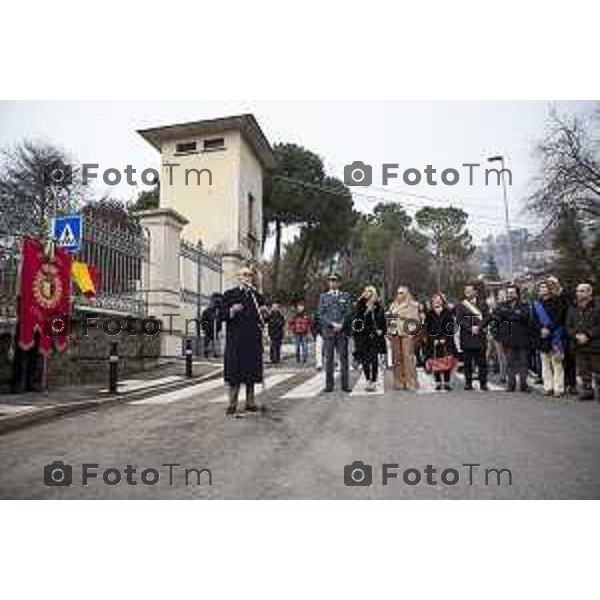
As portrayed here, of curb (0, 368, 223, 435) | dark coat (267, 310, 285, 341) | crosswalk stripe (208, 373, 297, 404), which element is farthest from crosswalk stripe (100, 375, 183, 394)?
dark coat (267, 310, 285, 341)

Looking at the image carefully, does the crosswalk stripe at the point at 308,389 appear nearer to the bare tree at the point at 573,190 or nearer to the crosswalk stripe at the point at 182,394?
the crosswalk stripe at the point at 182,394

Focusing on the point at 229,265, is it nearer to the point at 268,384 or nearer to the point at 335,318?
the point at 268,384

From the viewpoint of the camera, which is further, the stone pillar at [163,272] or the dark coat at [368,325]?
the stone pillar at [163,272]

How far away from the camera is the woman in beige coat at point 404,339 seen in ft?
30.9

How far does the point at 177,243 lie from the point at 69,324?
5.59 m

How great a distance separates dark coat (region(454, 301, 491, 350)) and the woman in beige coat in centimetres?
68

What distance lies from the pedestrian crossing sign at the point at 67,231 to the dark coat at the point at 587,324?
655 centimetres

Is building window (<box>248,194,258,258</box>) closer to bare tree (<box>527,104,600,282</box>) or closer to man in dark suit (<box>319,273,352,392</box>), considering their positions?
man in dark suit (<box>319,273,352,392</box>)

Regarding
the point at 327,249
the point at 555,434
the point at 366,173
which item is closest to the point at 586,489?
the point at 555,434

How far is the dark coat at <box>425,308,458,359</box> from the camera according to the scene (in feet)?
31.2

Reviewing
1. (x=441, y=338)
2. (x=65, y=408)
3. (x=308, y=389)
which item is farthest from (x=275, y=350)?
(x=65, y=408)

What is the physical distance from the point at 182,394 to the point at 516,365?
4756 mm

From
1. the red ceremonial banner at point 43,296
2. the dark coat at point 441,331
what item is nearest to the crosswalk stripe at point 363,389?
the dark coat at point 441,331

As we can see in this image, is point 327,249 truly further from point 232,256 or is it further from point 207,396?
point 207,396
